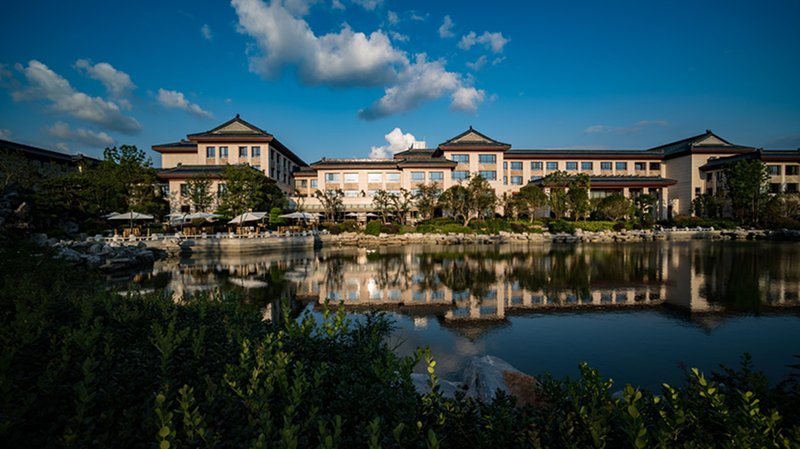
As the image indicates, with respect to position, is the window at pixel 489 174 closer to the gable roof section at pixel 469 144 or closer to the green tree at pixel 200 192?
the gable roof section at pixel 469 144

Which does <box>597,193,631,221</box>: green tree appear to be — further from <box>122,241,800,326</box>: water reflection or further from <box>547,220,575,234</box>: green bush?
<box>122,241,800,326</box>: water reflection

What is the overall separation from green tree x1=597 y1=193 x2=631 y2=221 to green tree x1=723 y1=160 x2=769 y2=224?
1362 cm

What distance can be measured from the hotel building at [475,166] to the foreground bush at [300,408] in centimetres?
4444

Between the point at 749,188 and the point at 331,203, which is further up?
the point at 749,188

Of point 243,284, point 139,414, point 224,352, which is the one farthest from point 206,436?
point 243,284

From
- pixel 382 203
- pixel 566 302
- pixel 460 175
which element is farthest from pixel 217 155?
pixel 566 302

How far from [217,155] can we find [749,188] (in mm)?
67822

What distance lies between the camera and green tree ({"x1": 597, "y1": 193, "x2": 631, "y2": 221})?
1809 inches

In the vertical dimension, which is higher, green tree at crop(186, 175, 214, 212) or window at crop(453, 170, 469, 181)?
window at crop(453, 170, 469, 181)

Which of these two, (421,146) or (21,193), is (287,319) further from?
(421,146)

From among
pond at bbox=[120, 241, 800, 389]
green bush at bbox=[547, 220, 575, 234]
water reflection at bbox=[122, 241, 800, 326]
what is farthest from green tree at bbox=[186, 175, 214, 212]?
green bush at bbox=[547, 220, 575, 234]

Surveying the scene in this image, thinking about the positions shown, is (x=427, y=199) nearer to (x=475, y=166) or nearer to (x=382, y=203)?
(x=382, y=203)

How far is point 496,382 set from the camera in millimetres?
4844

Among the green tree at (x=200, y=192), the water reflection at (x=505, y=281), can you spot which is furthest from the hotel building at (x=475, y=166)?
the water reflection at (x=505, y=281)
